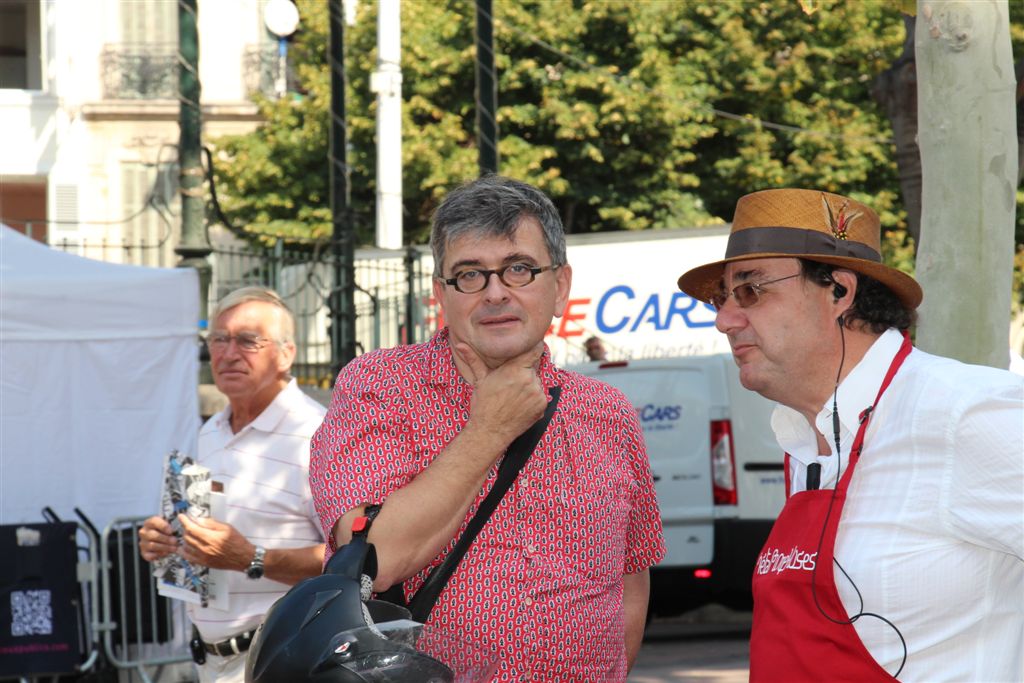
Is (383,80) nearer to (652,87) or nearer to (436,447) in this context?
(652,87)

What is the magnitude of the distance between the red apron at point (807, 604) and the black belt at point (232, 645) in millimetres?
2231

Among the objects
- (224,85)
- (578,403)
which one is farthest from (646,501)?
(224,85)

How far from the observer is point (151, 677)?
7.57m

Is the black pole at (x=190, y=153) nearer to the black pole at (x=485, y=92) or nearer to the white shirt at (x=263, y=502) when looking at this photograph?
the black pole at (x=485, y=92)

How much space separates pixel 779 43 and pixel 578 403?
24437 millimetres

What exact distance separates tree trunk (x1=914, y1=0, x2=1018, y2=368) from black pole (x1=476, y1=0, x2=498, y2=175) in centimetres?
689

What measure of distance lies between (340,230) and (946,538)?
1097 centimetres

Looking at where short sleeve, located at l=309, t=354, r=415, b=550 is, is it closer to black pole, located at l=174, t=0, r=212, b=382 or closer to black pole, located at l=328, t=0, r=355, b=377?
black pole, located at l=174, t=0, r=212, b=382

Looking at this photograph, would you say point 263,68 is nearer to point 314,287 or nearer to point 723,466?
point 314,287

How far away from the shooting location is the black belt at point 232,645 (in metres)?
4.54

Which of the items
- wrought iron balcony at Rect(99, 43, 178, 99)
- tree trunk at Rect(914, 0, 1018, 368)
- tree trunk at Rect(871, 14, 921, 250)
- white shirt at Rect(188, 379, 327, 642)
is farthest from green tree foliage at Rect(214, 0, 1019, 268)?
tree trunk at Rect(914, 0, 1018, 368)

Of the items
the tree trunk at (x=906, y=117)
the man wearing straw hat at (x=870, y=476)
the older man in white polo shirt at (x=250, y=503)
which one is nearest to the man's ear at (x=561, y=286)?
the man wearing straw hat at (x=870, y=476)

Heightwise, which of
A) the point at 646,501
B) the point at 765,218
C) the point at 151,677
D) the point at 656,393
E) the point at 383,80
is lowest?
the point at 151,677

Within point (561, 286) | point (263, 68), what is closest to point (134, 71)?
point (263, 68)
